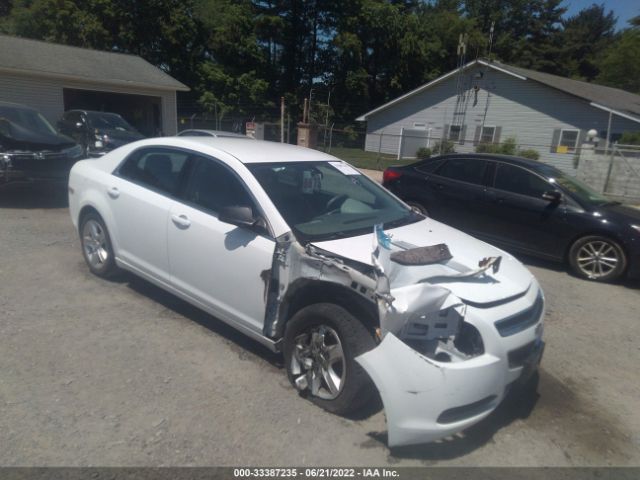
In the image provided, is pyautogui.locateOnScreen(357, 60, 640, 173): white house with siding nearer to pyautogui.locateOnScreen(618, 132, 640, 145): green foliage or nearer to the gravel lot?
pyautogui.locateOnScreen(618, 132, 640, 145): green foliage

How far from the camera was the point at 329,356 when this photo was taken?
316 centimetres

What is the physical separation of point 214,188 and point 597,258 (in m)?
5.26

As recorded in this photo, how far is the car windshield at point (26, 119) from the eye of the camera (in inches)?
375

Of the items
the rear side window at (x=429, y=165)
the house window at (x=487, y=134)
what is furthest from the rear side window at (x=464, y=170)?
the house window at (x=487, y=134)

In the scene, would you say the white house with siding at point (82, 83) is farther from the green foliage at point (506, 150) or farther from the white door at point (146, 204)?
the white door at point (146, 204)

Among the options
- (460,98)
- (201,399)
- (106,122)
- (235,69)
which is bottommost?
(201,399)

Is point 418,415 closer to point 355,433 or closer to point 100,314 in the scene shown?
point 355,433

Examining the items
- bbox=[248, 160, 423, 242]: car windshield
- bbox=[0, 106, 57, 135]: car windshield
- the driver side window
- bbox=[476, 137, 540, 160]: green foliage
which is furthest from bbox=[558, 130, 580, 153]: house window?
the driver side window

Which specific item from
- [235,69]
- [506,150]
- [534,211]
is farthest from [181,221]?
[235,69]

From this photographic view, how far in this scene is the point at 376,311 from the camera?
2.88 metres

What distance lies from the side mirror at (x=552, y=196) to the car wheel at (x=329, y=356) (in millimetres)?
4712

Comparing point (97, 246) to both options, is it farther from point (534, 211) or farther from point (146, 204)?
point (534, 211)

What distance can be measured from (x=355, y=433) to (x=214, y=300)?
1512 mm

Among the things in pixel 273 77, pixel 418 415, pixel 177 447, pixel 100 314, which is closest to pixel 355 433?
pixel 418 415
